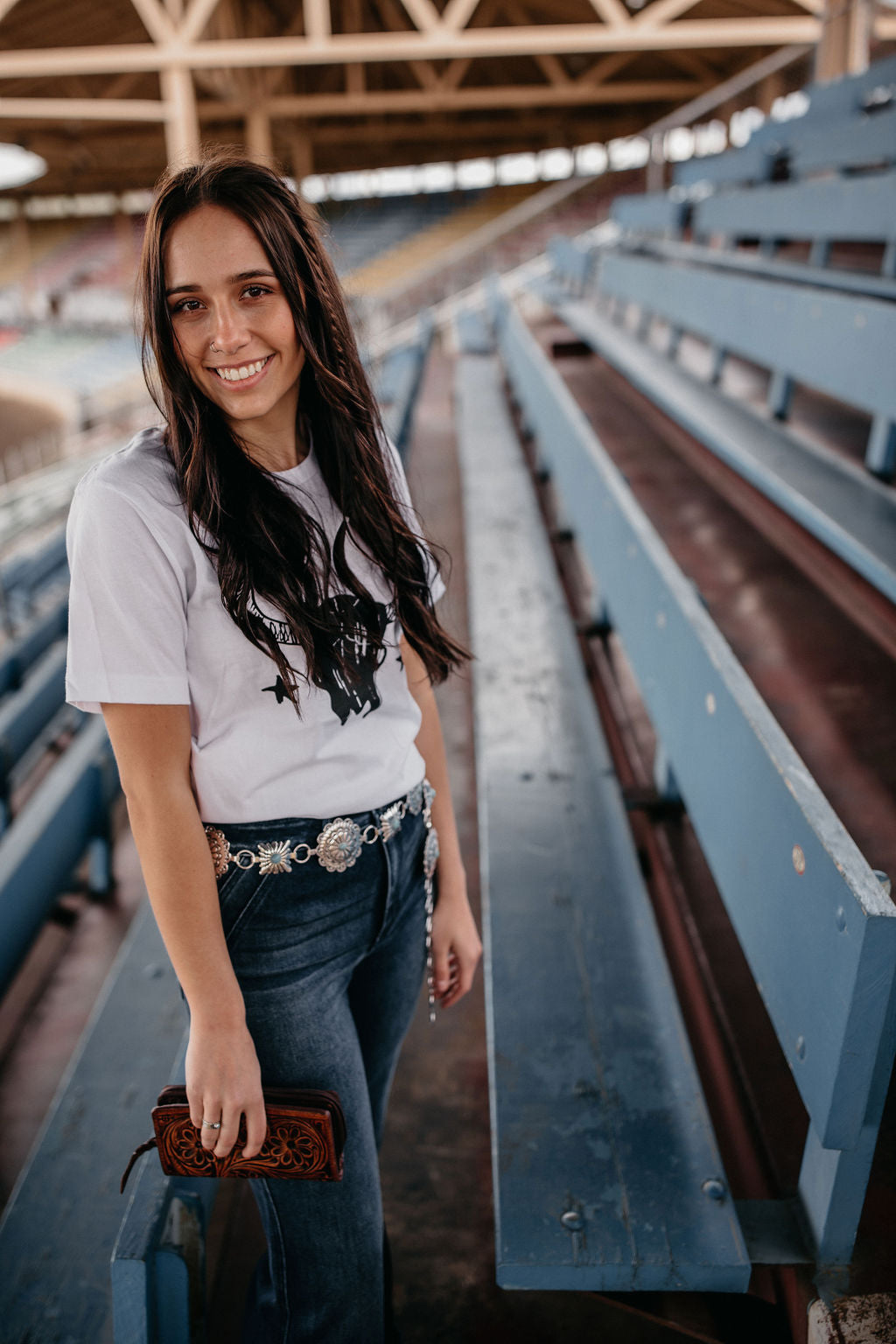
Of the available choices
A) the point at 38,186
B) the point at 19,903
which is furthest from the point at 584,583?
the point at 38,186

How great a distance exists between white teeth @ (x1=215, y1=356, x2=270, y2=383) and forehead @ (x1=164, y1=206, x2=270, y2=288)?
0.28ft

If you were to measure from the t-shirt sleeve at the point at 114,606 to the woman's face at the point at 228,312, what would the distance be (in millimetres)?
198

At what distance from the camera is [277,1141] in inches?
37.8

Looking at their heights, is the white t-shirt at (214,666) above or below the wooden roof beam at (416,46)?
below

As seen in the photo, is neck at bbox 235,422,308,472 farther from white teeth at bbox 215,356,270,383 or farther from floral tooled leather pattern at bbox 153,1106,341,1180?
floral tooled leather pattern at bbox 153,1106,341,1180

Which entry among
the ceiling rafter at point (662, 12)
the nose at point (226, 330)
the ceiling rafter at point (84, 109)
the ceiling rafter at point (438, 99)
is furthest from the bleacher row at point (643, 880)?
the ceiling rafter at point (438, 99)

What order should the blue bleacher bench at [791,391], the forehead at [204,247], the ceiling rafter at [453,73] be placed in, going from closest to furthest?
1. the forehead at [204,247]
2. the blue bleacher bench at [791,391]
3. the ceiling rafter at [453,73]

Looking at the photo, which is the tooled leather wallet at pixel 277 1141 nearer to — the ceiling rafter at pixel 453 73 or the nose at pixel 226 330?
the nose at pixel 226 330

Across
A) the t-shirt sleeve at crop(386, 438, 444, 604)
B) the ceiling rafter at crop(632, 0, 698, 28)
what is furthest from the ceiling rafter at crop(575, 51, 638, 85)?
the t-shirt sleeve at crop(386, 438, 444, 604)

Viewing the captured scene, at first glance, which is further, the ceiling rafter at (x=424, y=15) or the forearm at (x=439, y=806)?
the ceiling rafter at (x=424, y=15)

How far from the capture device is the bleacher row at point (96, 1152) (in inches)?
42.6

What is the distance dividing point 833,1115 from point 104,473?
90cm

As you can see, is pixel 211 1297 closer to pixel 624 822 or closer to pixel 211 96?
pixel 624 822

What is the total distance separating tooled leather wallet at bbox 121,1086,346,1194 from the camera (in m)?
0.95
